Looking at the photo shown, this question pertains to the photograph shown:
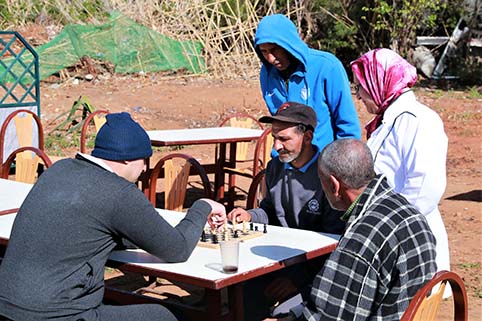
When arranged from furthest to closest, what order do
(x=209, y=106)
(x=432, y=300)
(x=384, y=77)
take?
(x=209, y=106) < (x=384, y=77) < (x=432, y=300)

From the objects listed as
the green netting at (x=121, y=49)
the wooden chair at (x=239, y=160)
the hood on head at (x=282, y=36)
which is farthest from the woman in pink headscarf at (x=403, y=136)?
the green netting at (x=121, y=49)

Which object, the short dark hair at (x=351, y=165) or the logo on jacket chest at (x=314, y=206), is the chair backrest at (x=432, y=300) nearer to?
the short dark hair at (x=351, y=165)

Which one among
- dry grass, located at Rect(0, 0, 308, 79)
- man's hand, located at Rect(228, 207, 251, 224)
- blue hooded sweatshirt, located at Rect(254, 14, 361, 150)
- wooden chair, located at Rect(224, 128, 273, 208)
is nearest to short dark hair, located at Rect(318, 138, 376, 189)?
man's hand, located at Rect(228, 207, 251, 224)

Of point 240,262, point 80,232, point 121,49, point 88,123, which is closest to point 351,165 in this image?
point 240,262

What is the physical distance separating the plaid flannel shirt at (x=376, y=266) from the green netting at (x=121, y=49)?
12.9m

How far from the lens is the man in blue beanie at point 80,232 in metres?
2.97

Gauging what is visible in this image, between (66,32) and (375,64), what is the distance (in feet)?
39.5

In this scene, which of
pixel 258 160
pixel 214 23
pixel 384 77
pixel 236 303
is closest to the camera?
pixel 236 303

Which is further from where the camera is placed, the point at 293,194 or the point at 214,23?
the point at 214,23

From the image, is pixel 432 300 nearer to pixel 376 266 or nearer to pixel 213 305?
pixel 376 266

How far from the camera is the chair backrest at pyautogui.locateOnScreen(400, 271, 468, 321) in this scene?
2.51m

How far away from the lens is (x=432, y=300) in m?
2.65

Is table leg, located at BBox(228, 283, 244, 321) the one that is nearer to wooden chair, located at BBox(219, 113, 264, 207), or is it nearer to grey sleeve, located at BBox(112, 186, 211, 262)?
grey sleeve, located at BBox(112, 186, 211, 262)

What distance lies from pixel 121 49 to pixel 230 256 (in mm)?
13306
